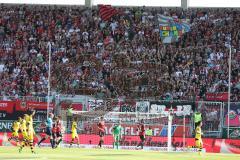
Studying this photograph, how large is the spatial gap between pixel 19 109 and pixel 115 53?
12.0 metres

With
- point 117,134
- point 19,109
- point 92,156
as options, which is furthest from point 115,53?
point 92,156

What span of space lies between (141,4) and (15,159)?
40663 mm

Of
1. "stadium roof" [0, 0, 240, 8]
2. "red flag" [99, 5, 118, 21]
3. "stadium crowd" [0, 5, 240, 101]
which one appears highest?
"stadium roof" [0, 0, 240, 8]

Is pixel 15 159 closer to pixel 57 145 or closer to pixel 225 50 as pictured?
pixel 57 145

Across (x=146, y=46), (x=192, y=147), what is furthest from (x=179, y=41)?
(x=192, y=147)

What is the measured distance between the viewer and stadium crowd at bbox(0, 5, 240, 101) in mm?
62438

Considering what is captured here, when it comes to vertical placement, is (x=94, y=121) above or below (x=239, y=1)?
below

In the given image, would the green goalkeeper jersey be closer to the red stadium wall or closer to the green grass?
the red stadium wall

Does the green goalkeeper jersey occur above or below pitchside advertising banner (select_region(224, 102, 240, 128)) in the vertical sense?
below

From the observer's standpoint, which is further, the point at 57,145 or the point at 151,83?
the point at 151,83

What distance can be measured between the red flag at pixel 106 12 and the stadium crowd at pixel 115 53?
465mm

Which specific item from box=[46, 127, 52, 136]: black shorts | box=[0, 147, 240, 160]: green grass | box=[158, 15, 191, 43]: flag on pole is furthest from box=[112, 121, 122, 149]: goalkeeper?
box=[158, 15, 191, 43]: flag on pole

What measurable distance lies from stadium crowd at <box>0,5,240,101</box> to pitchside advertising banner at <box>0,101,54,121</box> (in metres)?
4.37

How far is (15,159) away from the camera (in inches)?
1373
